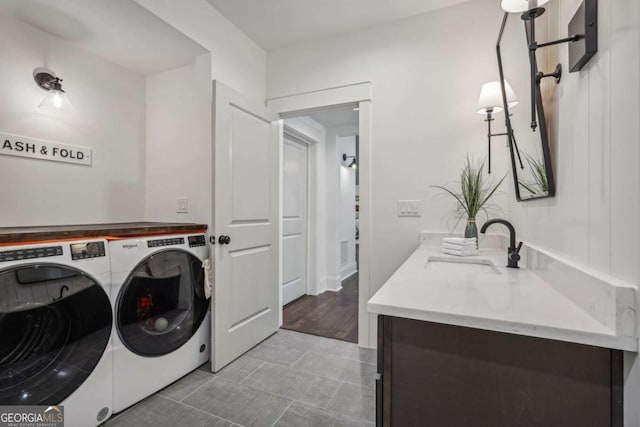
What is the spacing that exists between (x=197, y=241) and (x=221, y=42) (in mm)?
1469

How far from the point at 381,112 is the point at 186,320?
2036 millimetres

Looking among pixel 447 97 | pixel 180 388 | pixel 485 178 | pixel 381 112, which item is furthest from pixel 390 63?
pixel 180 388

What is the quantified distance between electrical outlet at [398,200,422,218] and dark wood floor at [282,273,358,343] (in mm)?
1132

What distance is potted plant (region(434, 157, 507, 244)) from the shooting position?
1.85 metres

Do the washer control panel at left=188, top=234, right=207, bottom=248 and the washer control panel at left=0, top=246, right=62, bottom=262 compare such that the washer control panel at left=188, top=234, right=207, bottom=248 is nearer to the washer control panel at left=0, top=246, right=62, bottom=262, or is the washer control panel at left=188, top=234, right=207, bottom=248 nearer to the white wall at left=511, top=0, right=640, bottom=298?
the washer control panel at left=0, top=246, right=62, bottom=262

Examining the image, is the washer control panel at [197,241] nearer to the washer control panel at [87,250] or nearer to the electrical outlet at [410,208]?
the washer control panel at [87,250]

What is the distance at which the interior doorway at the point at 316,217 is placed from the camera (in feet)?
10.6

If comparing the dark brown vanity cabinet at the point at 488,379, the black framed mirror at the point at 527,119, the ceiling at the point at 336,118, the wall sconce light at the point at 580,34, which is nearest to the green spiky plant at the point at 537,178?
the black framed mirror at the point at 527,119

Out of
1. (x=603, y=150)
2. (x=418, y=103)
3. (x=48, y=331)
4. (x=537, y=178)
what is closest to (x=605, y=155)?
(x=603, y=150)

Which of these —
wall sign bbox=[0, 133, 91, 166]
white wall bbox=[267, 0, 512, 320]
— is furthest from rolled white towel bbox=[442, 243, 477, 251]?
wall sign bbox=[0, 133, 91, 166]

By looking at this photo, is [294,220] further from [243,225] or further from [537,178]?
[537,178]

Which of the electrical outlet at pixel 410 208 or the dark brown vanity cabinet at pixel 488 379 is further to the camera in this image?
the electrical outlet at pixel 410 208

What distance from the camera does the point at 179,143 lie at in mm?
2279

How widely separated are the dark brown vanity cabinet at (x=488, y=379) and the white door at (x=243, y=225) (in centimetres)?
146
